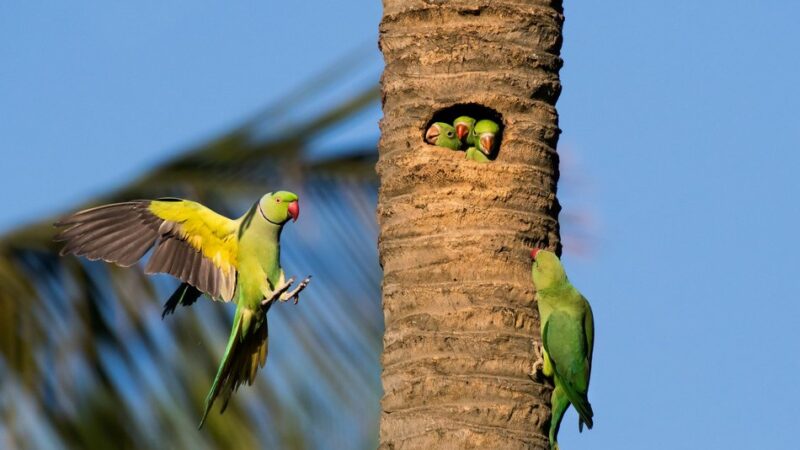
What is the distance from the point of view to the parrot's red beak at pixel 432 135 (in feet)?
19.3

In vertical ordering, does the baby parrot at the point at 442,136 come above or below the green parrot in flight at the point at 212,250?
above

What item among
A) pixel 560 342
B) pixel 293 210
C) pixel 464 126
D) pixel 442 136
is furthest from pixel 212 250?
pixel 560 342

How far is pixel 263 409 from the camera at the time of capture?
7.45 metres

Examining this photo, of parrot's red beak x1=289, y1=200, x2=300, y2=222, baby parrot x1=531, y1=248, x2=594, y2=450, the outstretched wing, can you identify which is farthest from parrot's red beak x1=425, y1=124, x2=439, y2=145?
the outstretched wing

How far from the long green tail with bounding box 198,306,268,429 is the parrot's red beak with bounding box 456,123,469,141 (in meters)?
1.44

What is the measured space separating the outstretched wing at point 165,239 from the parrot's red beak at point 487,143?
1.53 meters

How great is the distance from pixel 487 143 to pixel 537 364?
3.27ft

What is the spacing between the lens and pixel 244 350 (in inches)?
265

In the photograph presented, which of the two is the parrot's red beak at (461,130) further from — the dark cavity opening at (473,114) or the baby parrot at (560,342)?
the baby parrot at (560,342)

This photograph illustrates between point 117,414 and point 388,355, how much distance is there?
1973 millimetres

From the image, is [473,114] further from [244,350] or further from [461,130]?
[244,350]

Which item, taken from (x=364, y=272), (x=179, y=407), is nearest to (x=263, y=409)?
(x=179, y=407)

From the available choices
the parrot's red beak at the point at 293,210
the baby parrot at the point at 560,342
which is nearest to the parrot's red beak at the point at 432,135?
the baby parrot at the point at 560,342

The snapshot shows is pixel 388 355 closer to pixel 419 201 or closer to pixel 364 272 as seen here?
pixel 419 201
